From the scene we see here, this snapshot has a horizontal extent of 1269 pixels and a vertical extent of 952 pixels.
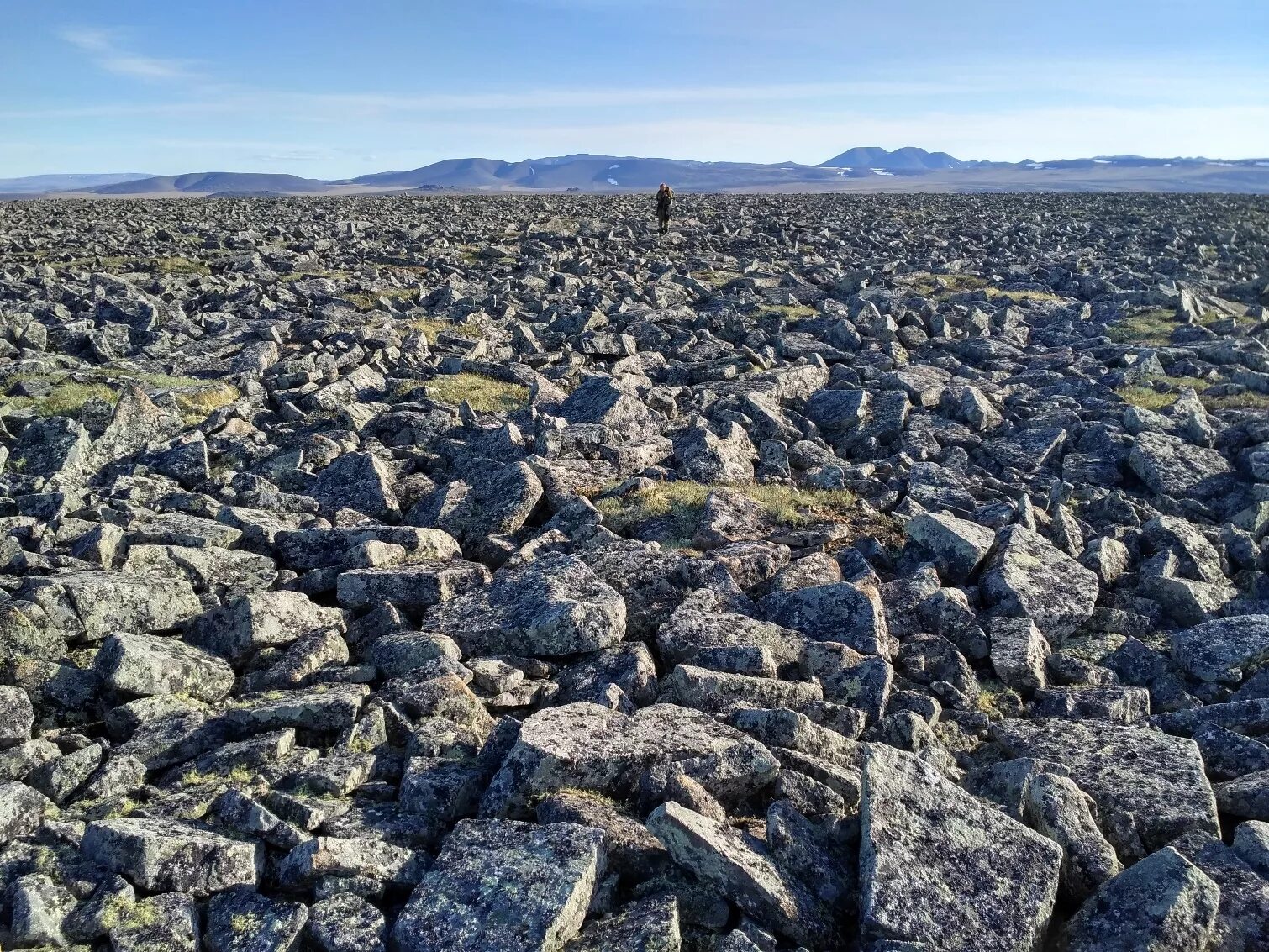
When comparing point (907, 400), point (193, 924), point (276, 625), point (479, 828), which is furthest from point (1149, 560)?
point (193, 924)

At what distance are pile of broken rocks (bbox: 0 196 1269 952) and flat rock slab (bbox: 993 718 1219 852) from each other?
Answer: 0.12 ft

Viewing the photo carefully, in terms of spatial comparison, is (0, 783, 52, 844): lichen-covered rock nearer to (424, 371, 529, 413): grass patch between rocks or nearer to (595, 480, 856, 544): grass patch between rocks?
(595, 480, 856, 544): grass patch between rocks

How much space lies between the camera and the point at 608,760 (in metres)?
6.55

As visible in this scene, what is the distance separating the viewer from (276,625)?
8617mm

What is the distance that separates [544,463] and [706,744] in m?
7.23

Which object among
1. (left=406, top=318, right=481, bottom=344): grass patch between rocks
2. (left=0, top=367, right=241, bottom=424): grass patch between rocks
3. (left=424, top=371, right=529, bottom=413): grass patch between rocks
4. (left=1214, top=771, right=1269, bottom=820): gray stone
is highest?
(left=406, top=318, right=481, bottom=344): grass patch between rocks

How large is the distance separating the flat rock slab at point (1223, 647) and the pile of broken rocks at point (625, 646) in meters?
0.03

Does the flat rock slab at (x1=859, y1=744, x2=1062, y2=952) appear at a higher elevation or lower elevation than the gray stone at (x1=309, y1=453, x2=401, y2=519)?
lower

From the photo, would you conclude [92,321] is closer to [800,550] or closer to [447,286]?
[447,286]

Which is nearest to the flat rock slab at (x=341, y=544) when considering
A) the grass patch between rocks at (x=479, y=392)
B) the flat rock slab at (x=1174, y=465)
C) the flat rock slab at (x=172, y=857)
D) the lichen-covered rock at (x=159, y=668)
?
the lichen-covered rock at (x=159, y=668)

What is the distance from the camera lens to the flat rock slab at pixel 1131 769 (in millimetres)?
6477

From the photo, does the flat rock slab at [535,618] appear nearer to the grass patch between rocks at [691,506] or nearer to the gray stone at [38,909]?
the grass patch between rocks at [691,506]

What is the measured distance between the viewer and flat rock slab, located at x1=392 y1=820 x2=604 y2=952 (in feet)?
16.5

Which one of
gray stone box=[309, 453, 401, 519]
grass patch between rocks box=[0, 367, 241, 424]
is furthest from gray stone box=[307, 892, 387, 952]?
grass patch between rocks box=[0, 367, 241, 424]
